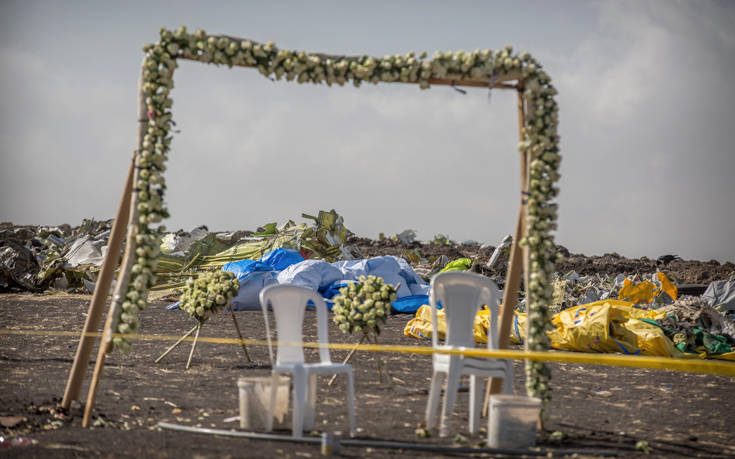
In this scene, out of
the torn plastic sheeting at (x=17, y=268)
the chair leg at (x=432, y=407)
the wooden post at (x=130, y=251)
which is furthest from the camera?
the torn plastic sheeting at (x=17, y=268)

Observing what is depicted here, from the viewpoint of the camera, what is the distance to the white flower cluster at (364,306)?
6836 millimetres

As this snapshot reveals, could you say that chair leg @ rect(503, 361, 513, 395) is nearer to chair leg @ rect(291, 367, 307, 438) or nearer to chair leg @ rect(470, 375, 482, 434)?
chair leg @ rect(470, 375, 482, 434)

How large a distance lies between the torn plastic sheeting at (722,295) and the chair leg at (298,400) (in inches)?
360

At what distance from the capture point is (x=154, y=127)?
563cm

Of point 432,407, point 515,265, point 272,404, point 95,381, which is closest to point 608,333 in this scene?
point 515,265

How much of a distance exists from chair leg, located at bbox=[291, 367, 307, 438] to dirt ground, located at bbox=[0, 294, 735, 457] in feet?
0.53

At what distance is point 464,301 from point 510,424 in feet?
3.58

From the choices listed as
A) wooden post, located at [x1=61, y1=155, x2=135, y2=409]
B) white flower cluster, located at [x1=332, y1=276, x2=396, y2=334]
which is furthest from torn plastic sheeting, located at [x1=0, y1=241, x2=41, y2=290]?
white flower cluster, located at [x1=332, y1=276, x2=396, y2=334]

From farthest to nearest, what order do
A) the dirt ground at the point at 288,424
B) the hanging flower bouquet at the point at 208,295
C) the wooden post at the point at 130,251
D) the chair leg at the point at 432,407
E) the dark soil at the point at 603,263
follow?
the dark soil at the point at 603,263, the hanging flower bouquet at the point at 208,295, the wooden post at the point at 130,251, the chair leg at the point at 432,407, the dirt ground at the point at 288,424

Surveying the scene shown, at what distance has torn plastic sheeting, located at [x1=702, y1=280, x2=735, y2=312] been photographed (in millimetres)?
12164

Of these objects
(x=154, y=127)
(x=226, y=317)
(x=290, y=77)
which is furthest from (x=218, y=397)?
(x=226, y=317)

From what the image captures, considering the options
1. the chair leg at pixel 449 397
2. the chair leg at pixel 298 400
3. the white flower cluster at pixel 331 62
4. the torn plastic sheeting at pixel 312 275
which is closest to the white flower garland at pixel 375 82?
the white flower cluster at pixel 331 62

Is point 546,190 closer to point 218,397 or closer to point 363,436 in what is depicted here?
point 363,436

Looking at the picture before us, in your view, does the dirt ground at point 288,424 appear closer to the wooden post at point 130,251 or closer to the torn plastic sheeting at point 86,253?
the wooden post at point 130,251
